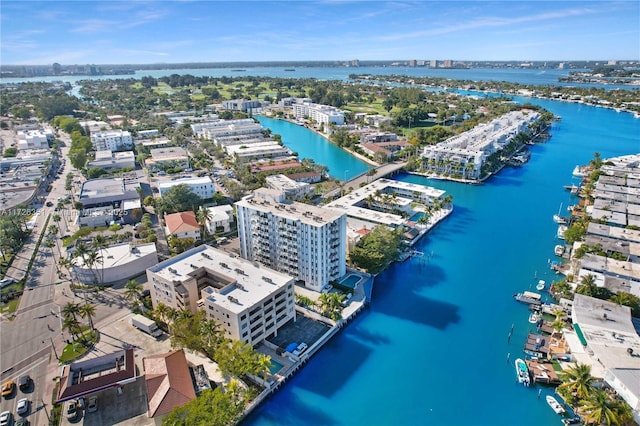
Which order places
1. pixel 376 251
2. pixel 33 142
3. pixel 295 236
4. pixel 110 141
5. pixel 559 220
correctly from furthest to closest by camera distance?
pixel 110 141 < pixel 33 142 < pixel 559 220 < pixel 376 251 < pixel 295 236

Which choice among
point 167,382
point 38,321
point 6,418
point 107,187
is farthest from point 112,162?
point 167,382

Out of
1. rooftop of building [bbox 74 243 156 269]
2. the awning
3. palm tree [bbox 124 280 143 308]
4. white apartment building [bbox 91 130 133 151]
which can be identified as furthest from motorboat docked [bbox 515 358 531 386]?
white apartment building [bbox 91 130 133 151]

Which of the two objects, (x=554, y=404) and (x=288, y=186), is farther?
(x=288, y=186)

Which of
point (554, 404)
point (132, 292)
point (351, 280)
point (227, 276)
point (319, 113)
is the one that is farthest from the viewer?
point (319, 113)

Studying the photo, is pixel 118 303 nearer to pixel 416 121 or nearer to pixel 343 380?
pixel 343 380

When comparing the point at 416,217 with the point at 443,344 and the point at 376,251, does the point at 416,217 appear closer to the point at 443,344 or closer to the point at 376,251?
the point at 376,251

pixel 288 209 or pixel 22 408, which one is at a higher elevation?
pixel 288 209
